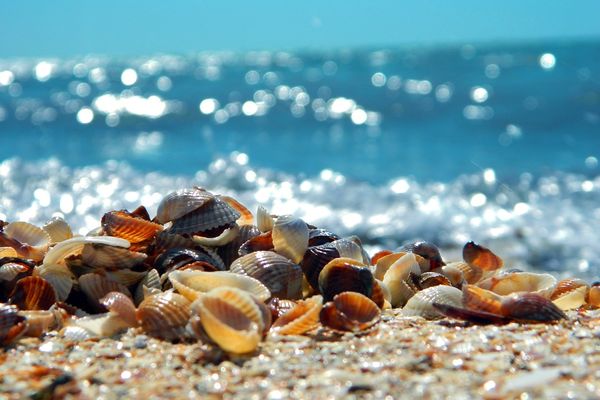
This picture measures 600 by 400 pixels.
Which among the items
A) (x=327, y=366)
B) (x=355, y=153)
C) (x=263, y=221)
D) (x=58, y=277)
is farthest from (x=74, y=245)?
(x=355, y=153)

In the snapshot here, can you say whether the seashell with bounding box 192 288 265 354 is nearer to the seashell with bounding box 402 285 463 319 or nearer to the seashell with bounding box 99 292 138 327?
the seashell with bounding box 99 292 138 327

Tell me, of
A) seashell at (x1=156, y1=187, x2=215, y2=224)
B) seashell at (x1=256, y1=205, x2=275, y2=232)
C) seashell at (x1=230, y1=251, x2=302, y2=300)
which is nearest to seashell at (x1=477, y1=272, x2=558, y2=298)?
seashell at (x1=230, y1=251, x2=302, y2=300)

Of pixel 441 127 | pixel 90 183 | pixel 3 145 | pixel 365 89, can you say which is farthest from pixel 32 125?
pixel 365 89

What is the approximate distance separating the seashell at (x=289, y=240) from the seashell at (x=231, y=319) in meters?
0.66

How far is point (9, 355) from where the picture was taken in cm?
206

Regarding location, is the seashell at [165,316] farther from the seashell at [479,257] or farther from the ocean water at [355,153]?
the ocean water at [355,153]

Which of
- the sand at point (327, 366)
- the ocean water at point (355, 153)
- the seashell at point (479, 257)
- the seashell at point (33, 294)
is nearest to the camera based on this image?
the sand at point (327, 366)

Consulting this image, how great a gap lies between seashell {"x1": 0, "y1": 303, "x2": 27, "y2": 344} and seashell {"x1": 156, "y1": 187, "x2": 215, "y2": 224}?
0.82 m

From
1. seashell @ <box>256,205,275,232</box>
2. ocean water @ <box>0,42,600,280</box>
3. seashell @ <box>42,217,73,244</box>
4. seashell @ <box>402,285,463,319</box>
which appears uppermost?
seashell @ <box>256,205,275,232</box>

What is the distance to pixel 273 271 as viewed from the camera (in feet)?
8.57

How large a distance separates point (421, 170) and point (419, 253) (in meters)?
7.36

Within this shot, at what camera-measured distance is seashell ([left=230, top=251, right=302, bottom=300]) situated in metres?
Answer: 2.59

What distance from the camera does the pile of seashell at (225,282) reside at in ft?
7.20

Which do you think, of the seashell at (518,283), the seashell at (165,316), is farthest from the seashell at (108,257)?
the seashell at (518,283)
